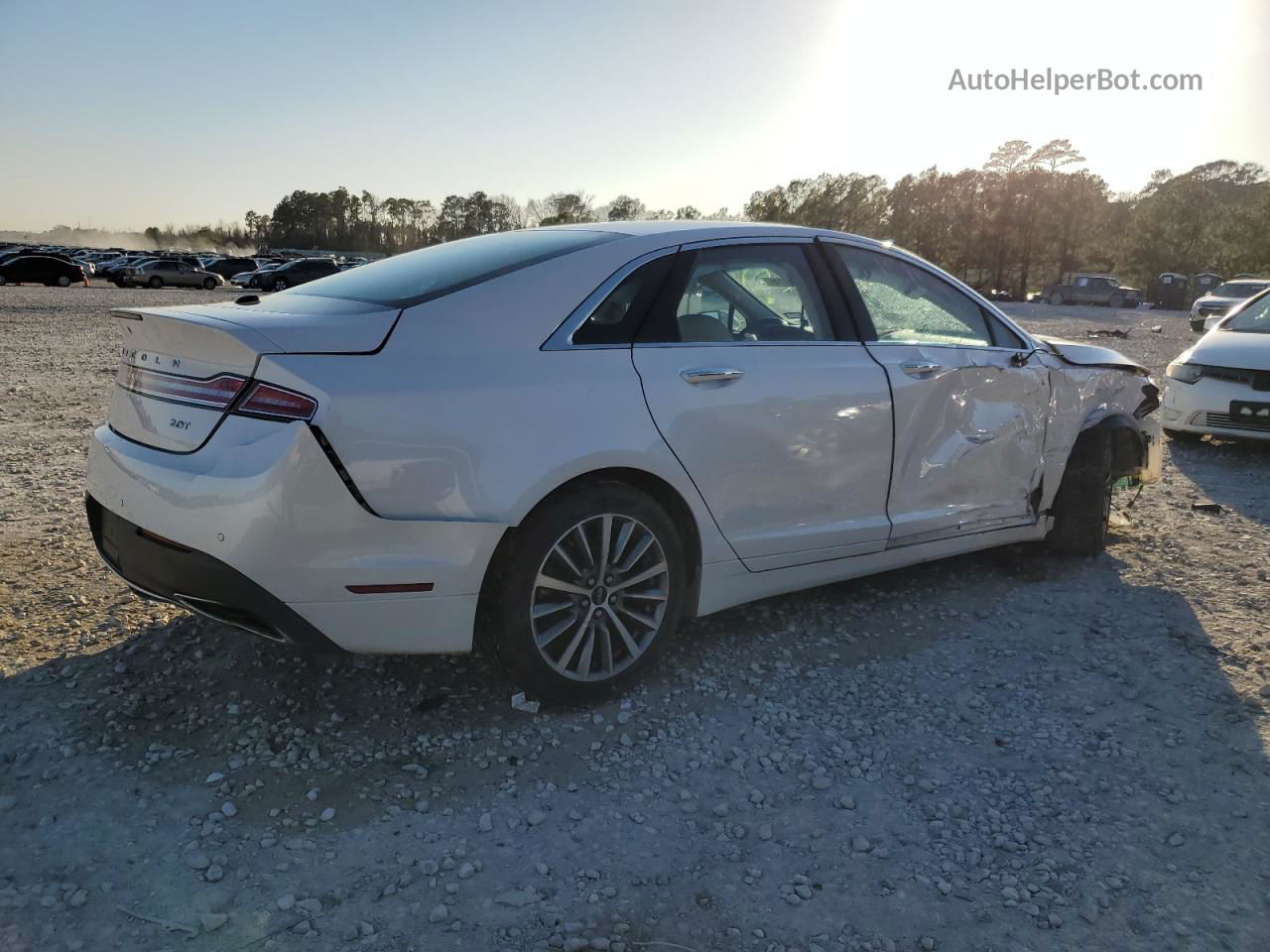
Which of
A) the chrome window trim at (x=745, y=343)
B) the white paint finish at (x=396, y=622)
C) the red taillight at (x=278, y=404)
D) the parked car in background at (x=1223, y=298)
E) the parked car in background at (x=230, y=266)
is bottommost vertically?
the white paint finish at (x=396, y=622)

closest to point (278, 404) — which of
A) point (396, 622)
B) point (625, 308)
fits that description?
point (396, 622)

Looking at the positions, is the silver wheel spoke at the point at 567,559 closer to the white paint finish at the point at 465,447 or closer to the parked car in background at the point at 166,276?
the white paint finish at the point at 465,447

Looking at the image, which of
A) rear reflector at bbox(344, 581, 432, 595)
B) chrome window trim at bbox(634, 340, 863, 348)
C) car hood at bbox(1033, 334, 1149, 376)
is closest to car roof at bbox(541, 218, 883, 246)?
chrome window trim at bbox(634, 340, 863, 348)

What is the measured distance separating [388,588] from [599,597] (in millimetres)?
762

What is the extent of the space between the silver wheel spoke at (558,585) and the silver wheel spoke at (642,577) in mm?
129

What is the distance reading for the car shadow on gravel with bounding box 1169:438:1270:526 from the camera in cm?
652

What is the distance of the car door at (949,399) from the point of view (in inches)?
159

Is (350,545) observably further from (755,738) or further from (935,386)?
(935,386)

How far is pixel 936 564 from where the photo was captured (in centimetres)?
506

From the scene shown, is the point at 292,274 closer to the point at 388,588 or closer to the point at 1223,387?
the point at 1223,387

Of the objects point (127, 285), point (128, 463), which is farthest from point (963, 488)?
point (127, 285)

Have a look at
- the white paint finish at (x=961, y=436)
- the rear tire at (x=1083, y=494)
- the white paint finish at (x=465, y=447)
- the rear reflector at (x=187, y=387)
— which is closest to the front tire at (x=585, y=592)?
the white paint finish at (x=465, y=447)

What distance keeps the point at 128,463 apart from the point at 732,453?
2044mm

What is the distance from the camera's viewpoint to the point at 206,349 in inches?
114
